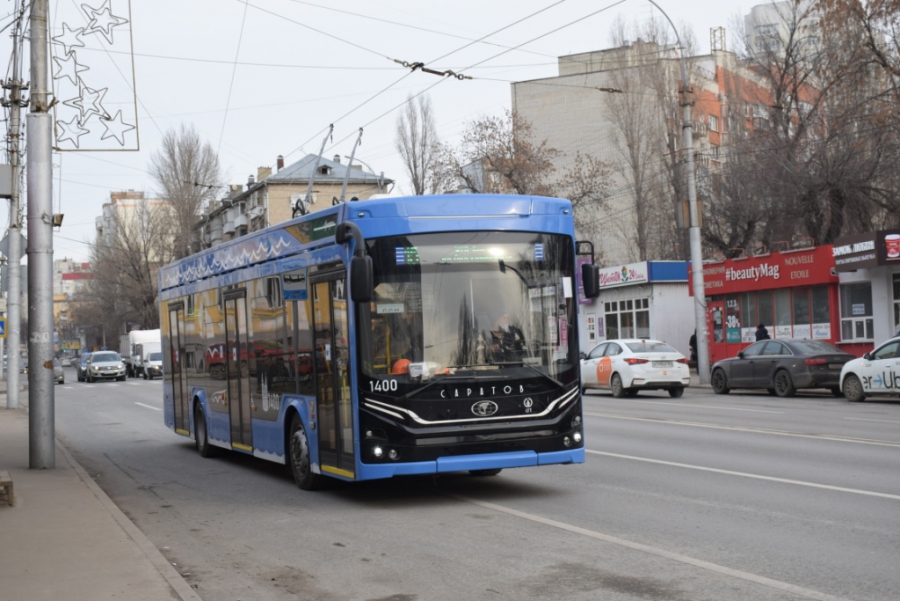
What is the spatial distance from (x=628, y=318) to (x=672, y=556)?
39226mm

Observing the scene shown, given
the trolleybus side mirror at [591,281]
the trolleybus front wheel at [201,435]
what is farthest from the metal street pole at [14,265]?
the trolleybus side mirror at [591,281]

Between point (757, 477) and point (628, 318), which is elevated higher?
point (628, 318)

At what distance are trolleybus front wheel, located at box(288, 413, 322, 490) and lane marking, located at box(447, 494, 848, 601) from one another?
6.84 ft

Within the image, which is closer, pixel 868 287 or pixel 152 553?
pixel 152 553

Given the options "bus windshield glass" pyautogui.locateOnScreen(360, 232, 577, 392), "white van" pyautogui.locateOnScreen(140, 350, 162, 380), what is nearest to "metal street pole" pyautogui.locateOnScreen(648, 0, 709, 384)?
"bus windshield glass" pyautogui.locateOnScreen(360, 232, 577, 392)

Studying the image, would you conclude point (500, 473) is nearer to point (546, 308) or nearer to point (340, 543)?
point (546, 308)

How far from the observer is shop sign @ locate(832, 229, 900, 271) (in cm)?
3011

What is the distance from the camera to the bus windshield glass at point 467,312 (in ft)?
33.6

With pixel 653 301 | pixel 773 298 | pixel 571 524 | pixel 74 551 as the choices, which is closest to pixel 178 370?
pixel 74 551

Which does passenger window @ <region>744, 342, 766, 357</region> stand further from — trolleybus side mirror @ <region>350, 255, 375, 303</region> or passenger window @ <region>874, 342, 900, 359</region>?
trolleybus side mirror @ <region>350, 255, 375, 303</region>

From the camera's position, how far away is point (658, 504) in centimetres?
1004

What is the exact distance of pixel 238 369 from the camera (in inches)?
555

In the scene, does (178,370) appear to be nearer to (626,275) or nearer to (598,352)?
(598,352)

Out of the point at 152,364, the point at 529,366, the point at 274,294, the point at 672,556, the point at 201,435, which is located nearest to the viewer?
the point at 672,556
